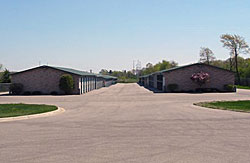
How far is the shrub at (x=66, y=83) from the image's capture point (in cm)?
3488

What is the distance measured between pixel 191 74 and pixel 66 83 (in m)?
18.4

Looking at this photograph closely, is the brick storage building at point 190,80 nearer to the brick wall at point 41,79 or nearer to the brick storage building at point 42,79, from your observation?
the brick storage building at point 42,79

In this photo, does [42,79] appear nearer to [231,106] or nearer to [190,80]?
[190,80]

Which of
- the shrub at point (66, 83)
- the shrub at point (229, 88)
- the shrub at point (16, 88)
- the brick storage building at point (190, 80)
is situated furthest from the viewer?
the brick storage building at point (190, 80)

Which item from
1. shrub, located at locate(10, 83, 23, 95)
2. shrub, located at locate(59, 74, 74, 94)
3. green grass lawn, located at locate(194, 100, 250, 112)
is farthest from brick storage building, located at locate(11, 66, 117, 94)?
green grass lawn, located at locate(194, 100, 250, 112)

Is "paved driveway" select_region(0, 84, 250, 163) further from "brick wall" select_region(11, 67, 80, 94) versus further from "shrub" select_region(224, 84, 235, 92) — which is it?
"shrub" select_region(224, 84, 235, 92)

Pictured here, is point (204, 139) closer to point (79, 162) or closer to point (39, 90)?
point (79, 162)

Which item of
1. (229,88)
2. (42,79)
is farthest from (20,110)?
(229,88)

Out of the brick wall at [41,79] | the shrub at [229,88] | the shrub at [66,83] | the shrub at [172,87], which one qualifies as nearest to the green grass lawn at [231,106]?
the shrub at [172,87]

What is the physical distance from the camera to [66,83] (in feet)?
114

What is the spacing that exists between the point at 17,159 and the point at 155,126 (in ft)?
19.1

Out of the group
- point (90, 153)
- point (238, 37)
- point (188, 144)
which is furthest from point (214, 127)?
point (238, 37)

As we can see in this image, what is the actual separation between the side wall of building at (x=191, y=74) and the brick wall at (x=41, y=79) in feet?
46.8

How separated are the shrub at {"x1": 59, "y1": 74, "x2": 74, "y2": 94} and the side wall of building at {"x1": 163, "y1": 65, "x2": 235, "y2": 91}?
13857mm
